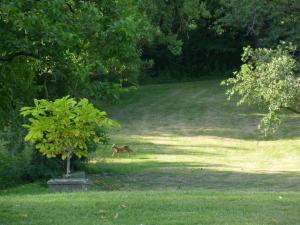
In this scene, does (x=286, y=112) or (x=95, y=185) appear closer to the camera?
(x=95, y=185)

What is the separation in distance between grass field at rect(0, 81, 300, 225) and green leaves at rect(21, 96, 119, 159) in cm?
129

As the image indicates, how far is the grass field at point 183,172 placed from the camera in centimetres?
937

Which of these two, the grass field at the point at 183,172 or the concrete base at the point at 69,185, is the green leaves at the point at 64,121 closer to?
the grass field at the point at 183,172

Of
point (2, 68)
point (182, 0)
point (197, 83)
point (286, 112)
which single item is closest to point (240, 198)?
point (2, 68)

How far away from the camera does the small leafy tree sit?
294 inches

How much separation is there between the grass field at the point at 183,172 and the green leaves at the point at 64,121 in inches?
50.9

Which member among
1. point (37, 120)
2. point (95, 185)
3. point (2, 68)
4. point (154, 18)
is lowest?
point (95, 185)

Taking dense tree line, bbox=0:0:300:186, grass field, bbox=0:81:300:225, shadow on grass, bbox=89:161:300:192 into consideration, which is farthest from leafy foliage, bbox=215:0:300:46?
shadow on grass, bbox=89:161:300:192

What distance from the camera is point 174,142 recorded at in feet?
107

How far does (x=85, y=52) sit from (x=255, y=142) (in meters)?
22.8

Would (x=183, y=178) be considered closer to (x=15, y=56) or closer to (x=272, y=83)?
(x=272, y=83)

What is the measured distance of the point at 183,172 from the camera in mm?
22594

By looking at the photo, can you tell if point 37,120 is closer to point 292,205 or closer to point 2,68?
point 2,68

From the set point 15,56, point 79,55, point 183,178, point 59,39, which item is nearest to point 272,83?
point 183,178
